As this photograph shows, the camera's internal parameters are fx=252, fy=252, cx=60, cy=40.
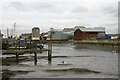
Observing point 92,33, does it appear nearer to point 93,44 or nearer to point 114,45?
point 93,44

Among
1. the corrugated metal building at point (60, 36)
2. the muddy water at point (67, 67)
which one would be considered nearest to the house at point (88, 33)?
the corrugated metal building at point (60, 36)

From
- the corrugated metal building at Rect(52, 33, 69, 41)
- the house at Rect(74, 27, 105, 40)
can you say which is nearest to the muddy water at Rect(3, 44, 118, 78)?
the house at Rect(74, 27, 105, 40)

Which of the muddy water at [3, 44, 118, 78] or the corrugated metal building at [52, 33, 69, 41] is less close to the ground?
the corrugated metal building at [52, 33, 69, 41]

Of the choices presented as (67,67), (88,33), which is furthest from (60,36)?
(67,67)

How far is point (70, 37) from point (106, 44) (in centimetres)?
7522

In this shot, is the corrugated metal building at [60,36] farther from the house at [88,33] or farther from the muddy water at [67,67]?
the muddy water at [67,67]

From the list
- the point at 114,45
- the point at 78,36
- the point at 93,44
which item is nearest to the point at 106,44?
the point at 114,45

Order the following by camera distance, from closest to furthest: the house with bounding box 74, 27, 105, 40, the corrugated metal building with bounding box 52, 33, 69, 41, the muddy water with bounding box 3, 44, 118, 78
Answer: the muddy water with bounding box 3, 44, 118, 78 < the house with bounding box 74, 27, 105, 40 < the corrugated metal building with bounding box 52, 33, 69, 41

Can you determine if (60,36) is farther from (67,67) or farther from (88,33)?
(67,67)

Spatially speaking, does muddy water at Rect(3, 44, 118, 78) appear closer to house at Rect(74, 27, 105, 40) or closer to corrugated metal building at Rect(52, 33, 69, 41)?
house at Rect(74, 27, 105, 40)

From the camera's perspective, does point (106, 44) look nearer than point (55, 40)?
Yes

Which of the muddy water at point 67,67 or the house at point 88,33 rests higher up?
the house at point 88,33

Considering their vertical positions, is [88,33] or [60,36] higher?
[88,33]

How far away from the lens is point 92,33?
15450cm
